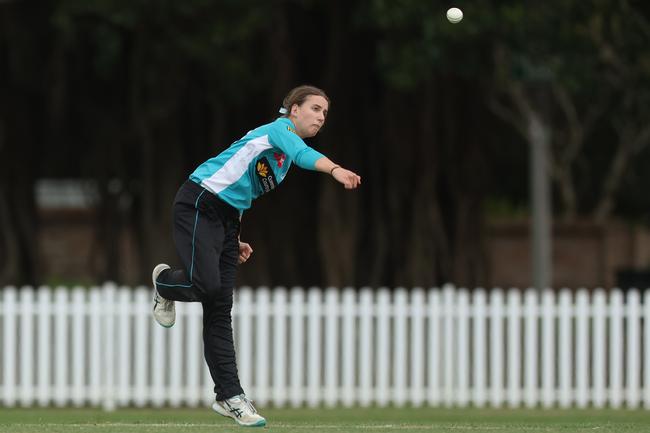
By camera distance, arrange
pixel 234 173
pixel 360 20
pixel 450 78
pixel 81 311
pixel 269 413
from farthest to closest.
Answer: pixel 450 78, pixel 360 20, pixel 81 311, pixel 269 413, pixel 234 173

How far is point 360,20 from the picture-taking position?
15.6 meters

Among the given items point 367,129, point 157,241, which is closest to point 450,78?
point 367,129

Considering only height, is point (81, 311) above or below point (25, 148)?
below

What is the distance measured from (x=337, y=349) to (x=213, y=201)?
5075mm

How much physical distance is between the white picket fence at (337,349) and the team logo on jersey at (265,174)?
477cm

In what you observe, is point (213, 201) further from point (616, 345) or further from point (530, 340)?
point (616, 345)

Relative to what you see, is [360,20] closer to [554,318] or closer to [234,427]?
[554,318]

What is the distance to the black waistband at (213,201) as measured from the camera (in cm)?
697

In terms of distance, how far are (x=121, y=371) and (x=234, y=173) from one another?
533 cm

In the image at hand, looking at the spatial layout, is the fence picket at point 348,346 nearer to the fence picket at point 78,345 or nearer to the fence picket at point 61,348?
the fence picket at point 78,345

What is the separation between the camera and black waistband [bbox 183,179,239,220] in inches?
275

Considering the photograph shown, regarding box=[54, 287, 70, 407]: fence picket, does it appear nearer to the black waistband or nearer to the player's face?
the black waistband

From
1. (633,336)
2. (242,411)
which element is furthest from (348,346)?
(242,411)

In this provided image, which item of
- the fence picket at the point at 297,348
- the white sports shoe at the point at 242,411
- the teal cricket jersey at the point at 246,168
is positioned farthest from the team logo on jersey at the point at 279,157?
the fence picket at the point at 297,348
